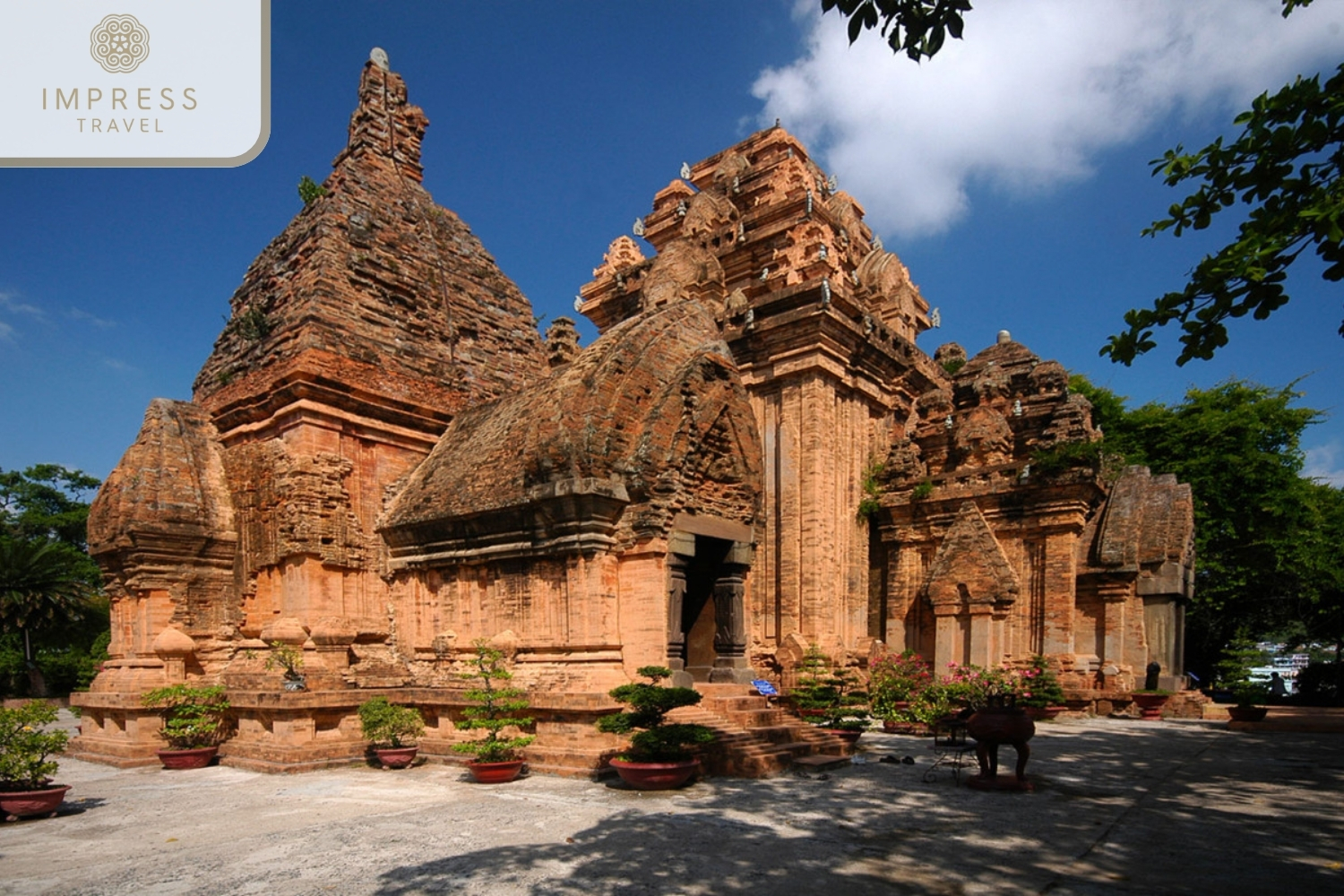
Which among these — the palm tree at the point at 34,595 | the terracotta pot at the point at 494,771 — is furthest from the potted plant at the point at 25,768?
the palm tree at the point at 34,595

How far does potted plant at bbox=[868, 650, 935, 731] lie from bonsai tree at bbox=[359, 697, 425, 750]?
26.9ft

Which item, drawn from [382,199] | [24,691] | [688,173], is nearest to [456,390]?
[382,199]

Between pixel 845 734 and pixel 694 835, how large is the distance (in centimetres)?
571

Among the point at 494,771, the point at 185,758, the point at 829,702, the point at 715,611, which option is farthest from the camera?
the point at 829,702

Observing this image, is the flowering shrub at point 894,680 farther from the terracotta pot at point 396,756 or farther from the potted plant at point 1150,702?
the terracotta pot at point 396,756

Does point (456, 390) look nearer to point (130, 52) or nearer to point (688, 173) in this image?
point (130, 52)

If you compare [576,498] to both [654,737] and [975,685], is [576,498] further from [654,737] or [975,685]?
[975,685]

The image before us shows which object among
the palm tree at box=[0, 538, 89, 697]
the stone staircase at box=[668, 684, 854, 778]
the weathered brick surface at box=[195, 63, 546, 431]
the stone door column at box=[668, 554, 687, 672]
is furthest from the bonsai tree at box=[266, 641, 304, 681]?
the palm tree at box=[0, 538, 89, 697]

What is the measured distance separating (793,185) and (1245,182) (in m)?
16.5

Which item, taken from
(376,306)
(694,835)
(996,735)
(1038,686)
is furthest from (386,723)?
(1038,686)

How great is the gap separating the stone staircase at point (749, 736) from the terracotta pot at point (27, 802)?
640 cm

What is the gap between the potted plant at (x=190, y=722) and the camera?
38.0 ft

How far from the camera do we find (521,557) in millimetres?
11266

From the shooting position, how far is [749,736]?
10.7 metres
